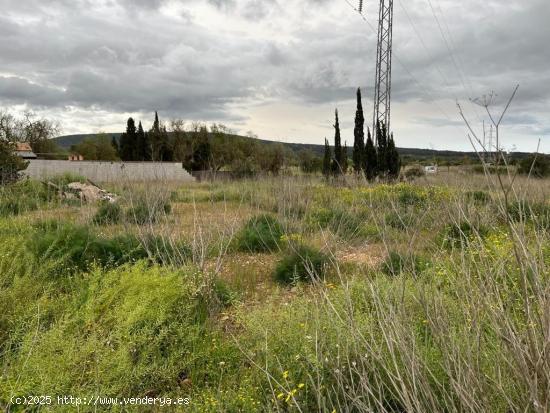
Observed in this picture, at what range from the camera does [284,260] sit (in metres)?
5.25

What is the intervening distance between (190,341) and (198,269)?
96 cm

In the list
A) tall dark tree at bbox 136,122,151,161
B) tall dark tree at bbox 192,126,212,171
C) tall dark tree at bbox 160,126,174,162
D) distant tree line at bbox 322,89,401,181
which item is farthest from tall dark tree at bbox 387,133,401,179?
tall dark tree at bbox 136,122,151,161

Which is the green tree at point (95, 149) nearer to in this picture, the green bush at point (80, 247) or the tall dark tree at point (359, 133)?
the tall dark tree at point (359, 133)

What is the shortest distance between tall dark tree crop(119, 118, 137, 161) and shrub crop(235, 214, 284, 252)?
40897 millimetres

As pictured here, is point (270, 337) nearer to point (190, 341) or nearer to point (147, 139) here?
point (190, 341)

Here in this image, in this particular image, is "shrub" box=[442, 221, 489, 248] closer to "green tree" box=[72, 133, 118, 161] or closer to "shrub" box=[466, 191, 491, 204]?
"shrub" box=[466, 191, 491, 204]

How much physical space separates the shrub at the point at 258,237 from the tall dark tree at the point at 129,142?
134ft

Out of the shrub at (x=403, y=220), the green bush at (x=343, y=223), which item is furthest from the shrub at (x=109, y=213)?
the shrub at (x=403, y=220)

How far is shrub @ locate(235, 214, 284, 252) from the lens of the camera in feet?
21.7

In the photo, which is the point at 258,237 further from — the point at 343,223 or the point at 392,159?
the point at 392,159

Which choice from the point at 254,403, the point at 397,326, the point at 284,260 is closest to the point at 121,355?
the point at 254,403

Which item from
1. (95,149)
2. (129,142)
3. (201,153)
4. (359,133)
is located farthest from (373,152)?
(95,149)

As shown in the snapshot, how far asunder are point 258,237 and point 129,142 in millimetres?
42456

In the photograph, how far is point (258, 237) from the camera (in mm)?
6684
